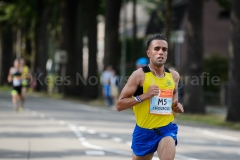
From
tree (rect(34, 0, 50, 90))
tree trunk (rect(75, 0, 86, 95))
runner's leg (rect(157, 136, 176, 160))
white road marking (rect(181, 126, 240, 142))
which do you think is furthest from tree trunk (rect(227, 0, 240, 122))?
tree (rect(34, 0, 50, 90))

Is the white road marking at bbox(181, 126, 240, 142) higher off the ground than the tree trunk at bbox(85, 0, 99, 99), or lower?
lower

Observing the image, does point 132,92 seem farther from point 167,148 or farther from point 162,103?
point 167,148

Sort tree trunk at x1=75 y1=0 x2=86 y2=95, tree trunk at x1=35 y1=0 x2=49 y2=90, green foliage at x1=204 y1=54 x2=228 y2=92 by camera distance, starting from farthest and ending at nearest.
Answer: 1. tree trunk at x1=35 y1=0 x2=49 y2=90
2. tree trunk at x1=75 y1=0 x2=86 y2=95
3. green foliage at x1=204 y1=54 x2=228 y2=92

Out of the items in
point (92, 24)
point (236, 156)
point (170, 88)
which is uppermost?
point (92, 24)

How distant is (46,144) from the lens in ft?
58.3

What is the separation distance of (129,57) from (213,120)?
61.3 m

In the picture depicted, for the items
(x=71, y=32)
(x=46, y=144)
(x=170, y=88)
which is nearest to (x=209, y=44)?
(x=71, y=32)

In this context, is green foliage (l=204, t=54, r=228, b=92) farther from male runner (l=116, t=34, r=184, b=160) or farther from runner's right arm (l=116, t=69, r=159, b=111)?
runner's right arm (l=116, t=69, r=159, b=111)

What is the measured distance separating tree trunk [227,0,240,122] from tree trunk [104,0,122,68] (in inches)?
627

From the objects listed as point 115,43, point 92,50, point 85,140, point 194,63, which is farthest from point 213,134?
point 92,50

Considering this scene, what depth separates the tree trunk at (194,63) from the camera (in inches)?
1294

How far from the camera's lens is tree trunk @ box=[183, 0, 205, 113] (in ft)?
108

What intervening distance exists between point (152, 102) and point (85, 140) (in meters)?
9.37

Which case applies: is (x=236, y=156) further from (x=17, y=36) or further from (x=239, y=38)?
(x=17, y=36)
